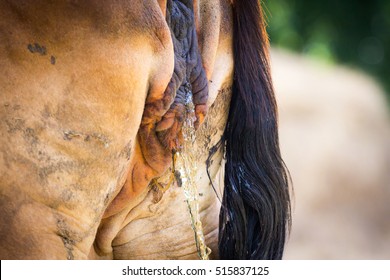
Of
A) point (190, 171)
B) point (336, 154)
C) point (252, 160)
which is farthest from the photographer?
point (336, 154)

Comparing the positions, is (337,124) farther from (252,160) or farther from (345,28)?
(252,160)

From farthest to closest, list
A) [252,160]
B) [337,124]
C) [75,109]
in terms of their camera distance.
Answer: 1. [337,124]
2. [252,160]
3. [75,109]

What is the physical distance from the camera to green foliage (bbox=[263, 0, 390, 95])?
32.1ft

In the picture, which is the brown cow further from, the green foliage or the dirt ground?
the green foliage

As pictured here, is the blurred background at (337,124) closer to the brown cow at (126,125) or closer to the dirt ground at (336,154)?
the dirt ground at (336,154)

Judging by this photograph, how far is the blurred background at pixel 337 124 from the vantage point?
8.41 m

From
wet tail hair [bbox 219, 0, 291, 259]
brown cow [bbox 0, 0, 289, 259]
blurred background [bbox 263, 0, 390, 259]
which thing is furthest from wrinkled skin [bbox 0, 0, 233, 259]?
blurred background [bbox 263, 0, 390, 259]

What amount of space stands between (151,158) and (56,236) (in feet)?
1.31

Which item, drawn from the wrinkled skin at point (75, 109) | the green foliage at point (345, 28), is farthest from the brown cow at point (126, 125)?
the green foliage at point (345, 28)

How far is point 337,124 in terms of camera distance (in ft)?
30.2

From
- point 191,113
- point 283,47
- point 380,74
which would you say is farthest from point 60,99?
point 283,47

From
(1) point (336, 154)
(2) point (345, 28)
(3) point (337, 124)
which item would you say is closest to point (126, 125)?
(1) point (336, 154)

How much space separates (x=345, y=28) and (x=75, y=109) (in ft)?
26.2

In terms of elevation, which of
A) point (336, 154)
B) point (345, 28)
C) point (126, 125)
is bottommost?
point (336, 154)
